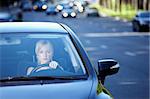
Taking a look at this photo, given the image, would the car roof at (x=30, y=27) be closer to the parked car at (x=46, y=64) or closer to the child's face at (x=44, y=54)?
the parked car at (x=46, y=64)

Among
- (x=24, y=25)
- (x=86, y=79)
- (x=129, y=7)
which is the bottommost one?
(x=129, y=7)

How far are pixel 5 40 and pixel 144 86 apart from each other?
693cm

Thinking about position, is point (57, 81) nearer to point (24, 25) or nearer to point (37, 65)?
point (37, 65)

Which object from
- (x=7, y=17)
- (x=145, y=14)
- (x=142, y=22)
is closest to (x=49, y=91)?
(x=7, y=17)

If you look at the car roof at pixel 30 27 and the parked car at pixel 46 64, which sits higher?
the car roof at pixel 30 27

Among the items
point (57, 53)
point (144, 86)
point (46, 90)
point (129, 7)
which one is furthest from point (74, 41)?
point (129, 7)

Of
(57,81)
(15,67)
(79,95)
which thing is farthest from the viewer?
(15,67)

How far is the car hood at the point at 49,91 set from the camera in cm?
505

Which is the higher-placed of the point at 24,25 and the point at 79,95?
the point at 24,25

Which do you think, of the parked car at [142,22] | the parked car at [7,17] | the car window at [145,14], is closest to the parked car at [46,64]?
the parked car at [7,17]

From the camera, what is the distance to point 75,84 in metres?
5.43

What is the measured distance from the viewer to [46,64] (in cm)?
612

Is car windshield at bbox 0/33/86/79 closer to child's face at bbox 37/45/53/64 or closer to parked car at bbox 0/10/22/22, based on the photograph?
child's face at bbox 37/45/53/64

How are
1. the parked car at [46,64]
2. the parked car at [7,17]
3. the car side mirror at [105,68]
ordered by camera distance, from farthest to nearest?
1. the parked car at [7,17]
2. the car side mirror at [105,68]
3. the parked car at [46,64]
